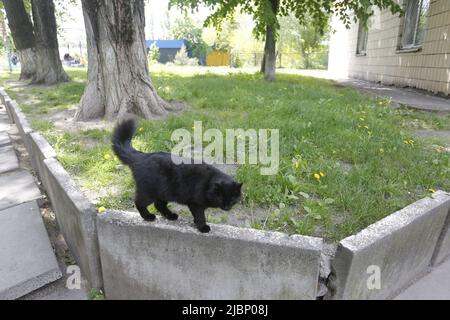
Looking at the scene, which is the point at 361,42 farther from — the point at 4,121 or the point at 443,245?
the point at 443,245

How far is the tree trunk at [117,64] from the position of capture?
5.51m

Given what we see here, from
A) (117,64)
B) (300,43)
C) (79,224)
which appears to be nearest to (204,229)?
(79,224)

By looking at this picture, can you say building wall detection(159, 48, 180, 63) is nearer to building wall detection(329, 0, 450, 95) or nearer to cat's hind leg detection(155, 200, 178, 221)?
building wall detection(329, 0, 450, 95)

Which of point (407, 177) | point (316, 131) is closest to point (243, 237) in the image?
point (407, 177)

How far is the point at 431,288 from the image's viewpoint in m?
2.73

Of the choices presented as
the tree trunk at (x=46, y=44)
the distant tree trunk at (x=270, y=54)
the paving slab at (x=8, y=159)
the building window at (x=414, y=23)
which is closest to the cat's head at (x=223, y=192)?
the paving slab at (x=8, y=159)

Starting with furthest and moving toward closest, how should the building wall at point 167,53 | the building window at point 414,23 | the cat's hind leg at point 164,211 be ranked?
the building wall at point 167,53 → the building window at point 414,23 → the cat's hind leg at point 164,211

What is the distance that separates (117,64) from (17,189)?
2638 mm

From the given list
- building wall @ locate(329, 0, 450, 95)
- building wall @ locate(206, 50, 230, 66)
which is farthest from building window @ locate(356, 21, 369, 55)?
building wall @ locate(206, 50, 230, 66)

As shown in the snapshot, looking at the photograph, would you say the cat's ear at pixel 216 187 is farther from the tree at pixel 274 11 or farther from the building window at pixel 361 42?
the building window at pixel 361 42

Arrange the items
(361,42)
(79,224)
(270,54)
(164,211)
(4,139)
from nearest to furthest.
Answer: (79,224) → (164,211) → (4,139) → (270,54) → (361,42)

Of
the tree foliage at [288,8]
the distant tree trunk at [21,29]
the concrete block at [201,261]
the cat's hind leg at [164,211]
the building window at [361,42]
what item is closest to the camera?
the concrete block at [201,261]

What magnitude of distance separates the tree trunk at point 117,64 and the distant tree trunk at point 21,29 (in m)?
7.91

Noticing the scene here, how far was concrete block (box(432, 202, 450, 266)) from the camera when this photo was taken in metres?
2.92
